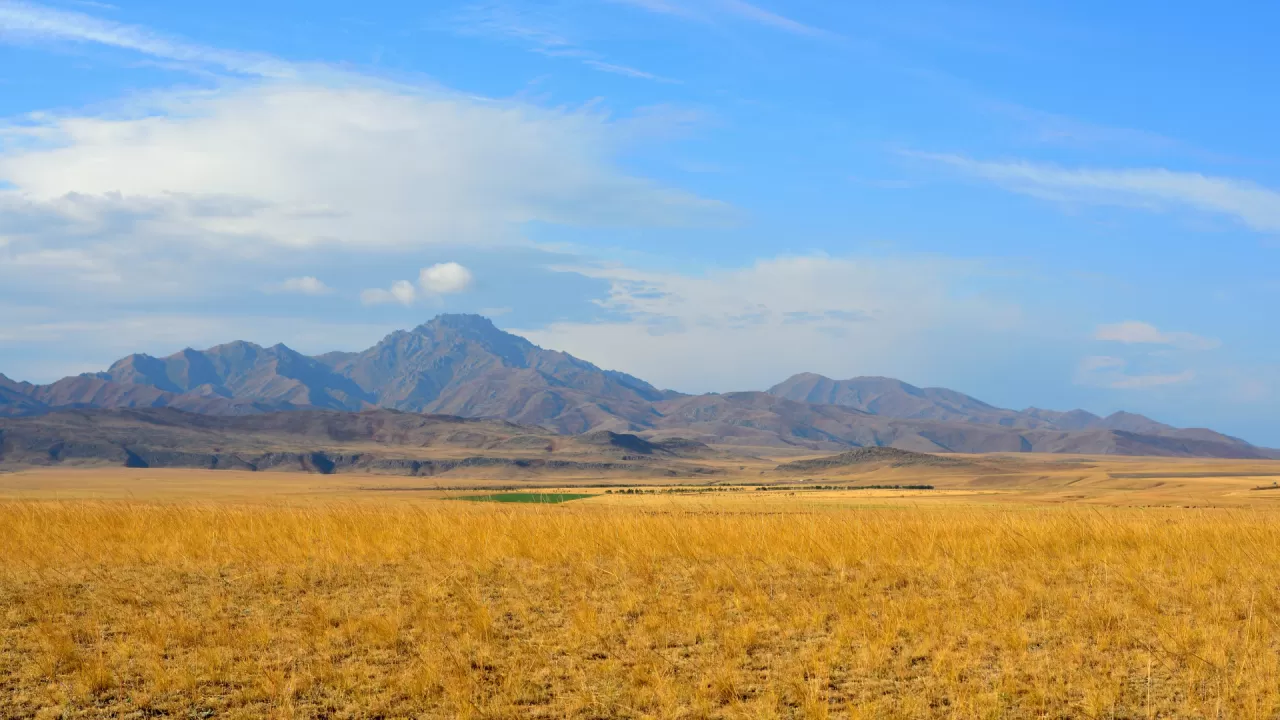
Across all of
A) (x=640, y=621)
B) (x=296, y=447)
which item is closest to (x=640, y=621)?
(x=640, y=621)

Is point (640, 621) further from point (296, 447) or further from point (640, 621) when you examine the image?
point (296, 447)

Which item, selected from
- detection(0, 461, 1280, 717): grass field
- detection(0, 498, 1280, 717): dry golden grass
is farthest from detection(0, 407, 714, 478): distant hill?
detection(0, 498, 1280, 717): dry golden grass

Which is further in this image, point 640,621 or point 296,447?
point 296,447

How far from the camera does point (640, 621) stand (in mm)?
10453

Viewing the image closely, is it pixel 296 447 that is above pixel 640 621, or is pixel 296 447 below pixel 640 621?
below

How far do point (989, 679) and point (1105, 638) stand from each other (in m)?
2.00

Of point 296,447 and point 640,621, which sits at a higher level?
point 640,621

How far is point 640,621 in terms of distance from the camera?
10453mm

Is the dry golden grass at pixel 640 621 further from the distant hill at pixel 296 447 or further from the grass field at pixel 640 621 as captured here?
the distant hill at pixel 296 447

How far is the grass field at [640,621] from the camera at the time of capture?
7922 mm

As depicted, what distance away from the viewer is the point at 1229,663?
346 inches

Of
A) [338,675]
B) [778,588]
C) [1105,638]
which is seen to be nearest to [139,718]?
[338,675]

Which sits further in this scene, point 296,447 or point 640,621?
point 296,447

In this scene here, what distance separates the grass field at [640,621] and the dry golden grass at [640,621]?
1.5 inches
